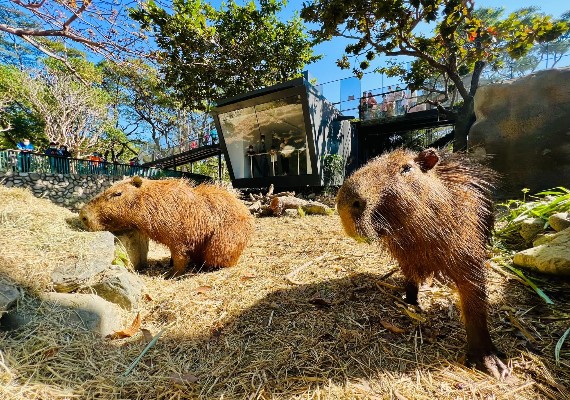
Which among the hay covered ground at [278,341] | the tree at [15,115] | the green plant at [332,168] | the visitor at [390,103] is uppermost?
the tree at [15,115]

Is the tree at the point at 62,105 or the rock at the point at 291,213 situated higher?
the tree at the point at 62,105

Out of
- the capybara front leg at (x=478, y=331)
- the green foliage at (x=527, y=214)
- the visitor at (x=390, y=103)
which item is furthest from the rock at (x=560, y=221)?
the visitor at (x=390, y=103)

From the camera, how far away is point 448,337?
1.79m

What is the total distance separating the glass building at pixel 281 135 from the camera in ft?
37.9

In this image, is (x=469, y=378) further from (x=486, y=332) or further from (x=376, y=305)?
(x=376, y=305)

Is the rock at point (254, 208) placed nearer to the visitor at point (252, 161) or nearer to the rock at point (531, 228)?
the visitor at point (252, 161)

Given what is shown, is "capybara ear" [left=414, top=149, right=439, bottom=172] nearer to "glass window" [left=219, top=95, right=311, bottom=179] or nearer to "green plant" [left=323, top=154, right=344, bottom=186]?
"glass window" [left=219, top=95, right=311, bottom=179]

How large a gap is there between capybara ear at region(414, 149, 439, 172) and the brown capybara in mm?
2409

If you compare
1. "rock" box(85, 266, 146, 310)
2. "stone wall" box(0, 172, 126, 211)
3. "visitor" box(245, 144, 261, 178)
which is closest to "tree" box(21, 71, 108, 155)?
"stone wall" box(0, 172, 126, 211)

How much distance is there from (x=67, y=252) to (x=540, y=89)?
27.7 ft

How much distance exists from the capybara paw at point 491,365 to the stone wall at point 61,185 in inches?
472

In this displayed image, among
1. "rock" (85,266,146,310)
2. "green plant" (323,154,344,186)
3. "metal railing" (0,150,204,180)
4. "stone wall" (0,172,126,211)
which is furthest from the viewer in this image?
"green plant" (323,154,344,186)

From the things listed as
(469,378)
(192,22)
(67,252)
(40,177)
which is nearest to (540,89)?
(469,378)

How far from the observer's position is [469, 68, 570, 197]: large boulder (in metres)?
5.54
